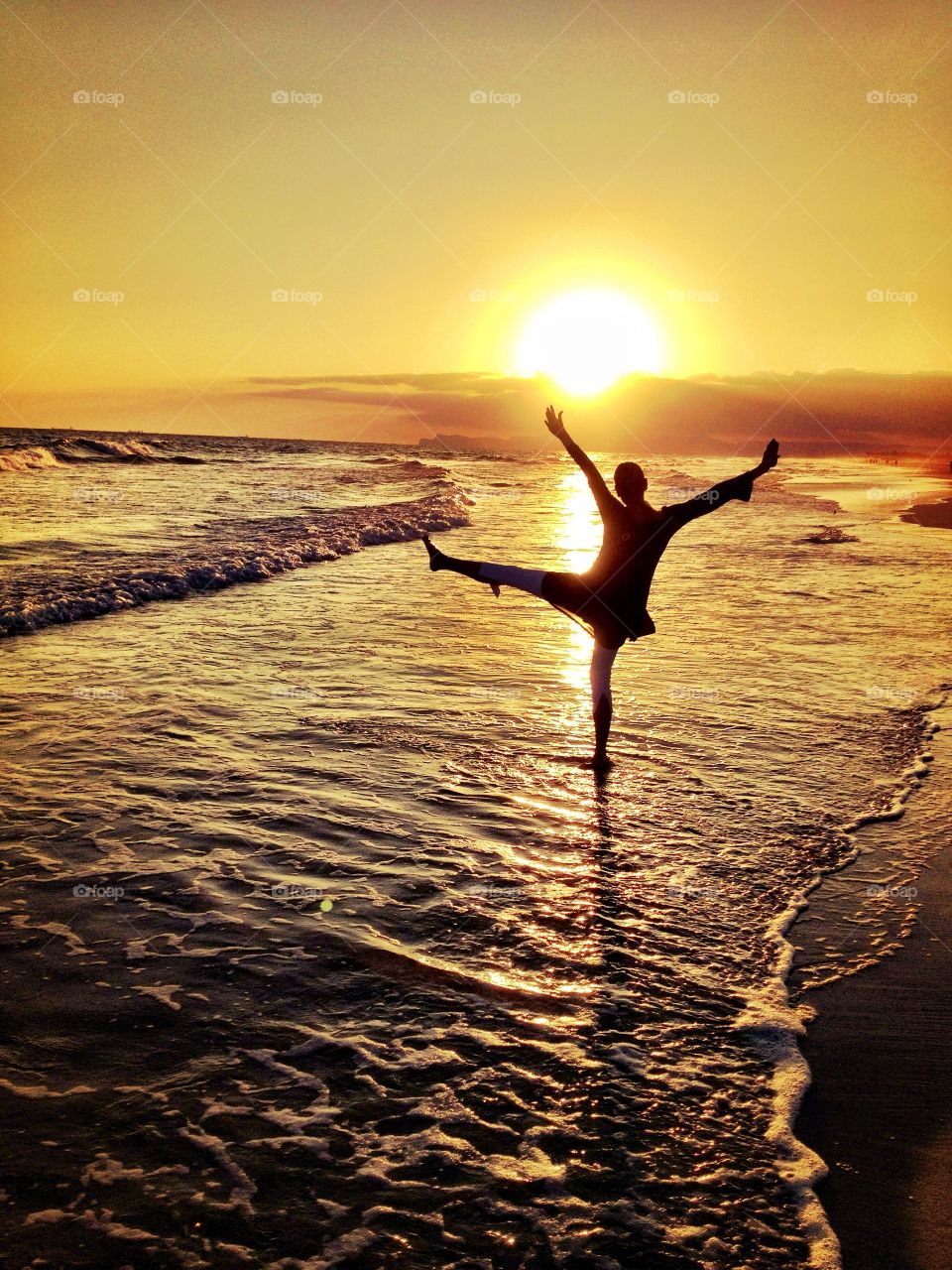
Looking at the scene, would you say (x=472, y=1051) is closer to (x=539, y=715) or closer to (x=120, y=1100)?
(x=120, y=1100)

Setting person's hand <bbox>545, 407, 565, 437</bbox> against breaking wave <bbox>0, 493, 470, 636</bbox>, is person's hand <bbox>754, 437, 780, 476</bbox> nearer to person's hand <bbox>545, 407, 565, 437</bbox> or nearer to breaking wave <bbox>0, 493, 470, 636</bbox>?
person's hand <bbox>545, 407, 565, 437</bbox>

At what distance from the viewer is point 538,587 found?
6793mm

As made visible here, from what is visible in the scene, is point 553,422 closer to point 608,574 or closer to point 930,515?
point 608,574

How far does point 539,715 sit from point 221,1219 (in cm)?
547

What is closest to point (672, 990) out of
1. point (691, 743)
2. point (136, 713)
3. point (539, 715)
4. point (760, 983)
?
point (760, 983)

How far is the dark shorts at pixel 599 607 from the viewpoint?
22.2 ft

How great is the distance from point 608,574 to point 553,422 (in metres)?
1.17

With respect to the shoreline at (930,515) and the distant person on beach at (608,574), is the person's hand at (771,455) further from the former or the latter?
the shoreline at (930,515)

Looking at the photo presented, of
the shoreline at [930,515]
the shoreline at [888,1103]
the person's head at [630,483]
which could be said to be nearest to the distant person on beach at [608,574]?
the person's head at [630,483]

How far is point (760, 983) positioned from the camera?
13.2ft

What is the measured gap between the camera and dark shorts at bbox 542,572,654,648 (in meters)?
6.77

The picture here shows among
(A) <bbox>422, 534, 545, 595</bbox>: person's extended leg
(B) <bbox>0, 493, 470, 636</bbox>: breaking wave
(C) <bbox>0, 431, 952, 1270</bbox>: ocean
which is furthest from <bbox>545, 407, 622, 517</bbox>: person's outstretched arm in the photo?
(B) <bbox>0, 493, 470, 636</bbox>: breaking wave

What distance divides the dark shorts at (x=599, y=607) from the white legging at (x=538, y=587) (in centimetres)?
6

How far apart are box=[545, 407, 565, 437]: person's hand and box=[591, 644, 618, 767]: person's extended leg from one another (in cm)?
158
